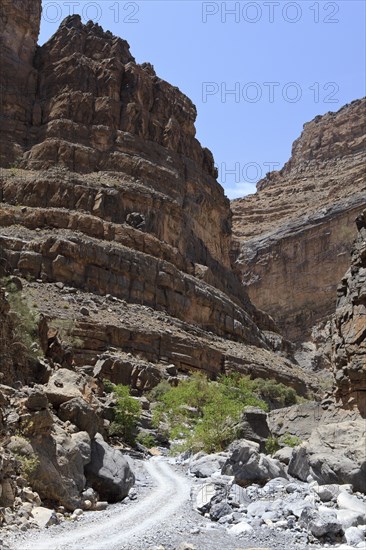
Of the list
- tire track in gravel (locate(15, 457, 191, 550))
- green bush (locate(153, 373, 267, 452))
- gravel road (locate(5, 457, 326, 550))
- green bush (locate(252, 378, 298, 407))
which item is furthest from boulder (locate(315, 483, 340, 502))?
green bush (locate(252, 378, 298, 407))

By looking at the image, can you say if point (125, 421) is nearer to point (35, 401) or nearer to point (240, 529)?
point (35, 401)

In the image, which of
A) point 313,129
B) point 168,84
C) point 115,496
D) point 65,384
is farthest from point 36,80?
point 313,129

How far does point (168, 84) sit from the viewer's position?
7288 cm

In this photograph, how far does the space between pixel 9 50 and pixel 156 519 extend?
66.6 meters

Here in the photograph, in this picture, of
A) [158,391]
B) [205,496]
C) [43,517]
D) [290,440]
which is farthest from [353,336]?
[158,391]

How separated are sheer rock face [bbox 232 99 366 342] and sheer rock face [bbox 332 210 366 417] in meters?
69.0

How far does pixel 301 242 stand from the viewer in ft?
315

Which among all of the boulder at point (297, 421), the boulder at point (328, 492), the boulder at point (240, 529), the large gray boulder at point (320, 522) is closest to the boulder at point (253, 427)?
the boulder at point (297, 421)

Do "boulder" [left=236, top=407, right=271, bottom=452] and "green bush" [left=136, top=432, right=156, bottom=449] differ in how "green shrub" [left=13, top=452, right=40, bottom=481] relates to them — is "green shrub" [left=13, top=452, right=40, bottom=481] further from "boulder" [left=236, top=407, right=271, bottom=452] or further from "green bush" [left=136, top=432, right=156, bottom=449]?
"green bush" [left=136, top=432, right=156, bottom=449]

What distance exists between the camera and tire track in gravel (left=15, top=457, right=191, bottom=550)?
34.5ft

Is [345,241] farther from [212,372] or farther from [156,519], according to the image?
[156,519]

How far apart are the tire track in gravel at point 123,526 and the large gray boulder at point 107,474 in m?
0.58

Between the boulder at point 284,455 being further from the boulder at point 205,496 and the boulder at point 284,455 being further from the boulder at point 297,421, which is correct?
the boulder at point 205,496

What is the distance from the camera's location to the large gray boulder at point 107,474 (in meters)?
14.5
